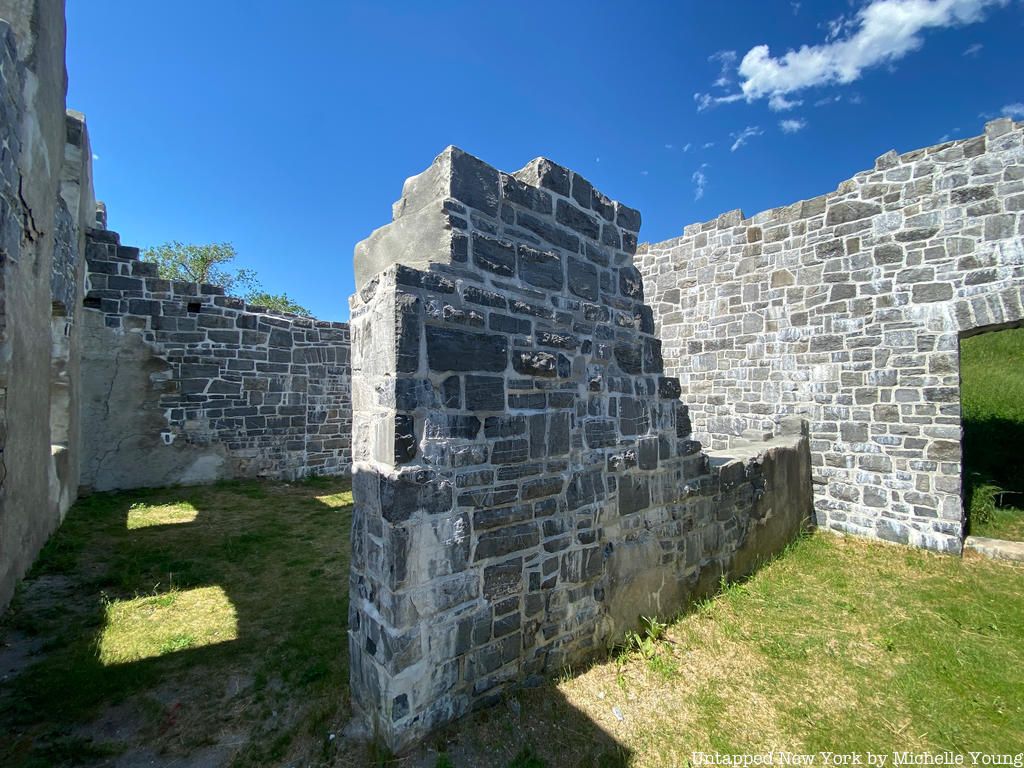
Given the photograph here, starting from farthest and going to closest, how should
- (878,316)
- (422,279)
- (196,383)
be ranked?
1. (196,383)
2. (878,316)
3. (422,279)

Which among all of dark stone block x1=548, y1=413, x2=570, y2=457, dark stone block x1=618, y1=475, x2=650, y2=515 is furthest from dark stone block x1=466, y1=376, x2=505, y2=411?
dark stone block x1=618, y1=475, x2=650, y2=515

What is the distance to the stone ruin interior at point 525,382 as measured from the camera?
2430 millimetres

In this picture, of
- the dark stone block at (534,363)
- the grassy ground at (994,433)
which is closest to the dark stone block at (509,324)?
the dark stone block at (534,363)

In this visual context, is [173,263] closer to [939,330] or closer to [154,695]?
[154,695]

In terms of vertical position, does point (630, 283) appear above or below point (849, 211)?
below

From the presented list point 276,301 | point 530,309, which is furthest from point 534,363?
point 276,301

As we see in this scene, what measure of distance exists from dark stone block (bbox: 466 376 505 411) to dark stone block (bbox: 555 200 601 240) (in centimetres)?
133

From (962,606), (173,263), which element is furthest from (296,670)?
(173,263)

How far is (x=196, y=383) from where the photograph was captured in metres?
7.83

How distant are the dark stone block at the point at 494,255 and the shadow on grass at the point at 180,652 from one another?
273 centimetres

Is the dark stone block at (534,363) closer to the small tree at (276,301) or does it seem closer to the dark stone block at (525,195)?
the dark stone block at (525,195)

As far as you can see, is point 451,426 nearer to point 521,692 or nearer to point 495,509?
point 495,509

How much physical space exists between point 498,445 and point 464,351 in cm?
59

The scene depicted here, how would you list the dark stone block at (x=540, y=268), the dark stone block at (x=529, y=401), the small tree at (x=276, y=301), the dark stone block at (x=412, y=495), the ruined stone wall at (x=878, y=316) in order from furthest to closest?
the small tree at (x=276, y=301)
the ruined stone wall at (x=878, y=316)
the dark stone block at (x=540, y=268)
the dark stone block at (x=529, y=401)
the dark stone block at (x=412, y=495)
